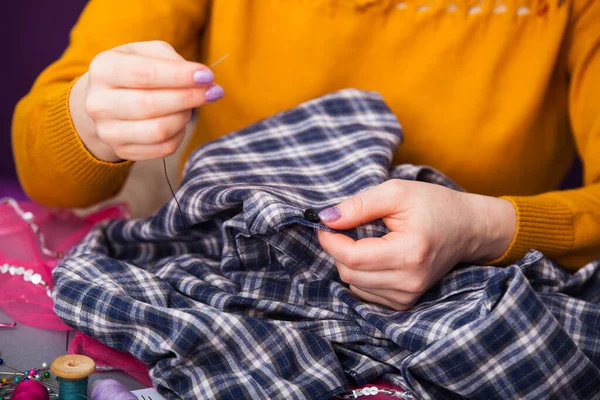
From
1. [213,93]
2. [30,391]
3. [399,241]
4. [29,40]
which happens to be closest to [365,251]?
[399,241]

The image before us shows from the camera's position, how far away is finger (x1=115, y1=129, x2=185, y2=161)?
668 mm

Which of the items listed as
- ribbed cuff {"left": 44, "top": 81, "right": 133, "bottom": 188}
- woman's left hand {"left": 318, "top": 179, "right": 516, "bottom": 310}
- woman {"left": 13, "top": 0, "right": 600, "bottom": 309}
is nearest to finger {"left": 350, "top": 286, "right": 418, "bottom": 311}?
woman's left hand {"left": 318, "top": 179, "right": 516, "bottom": 310}

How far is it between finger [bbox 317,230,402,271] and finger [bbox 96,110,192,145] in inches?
7.5

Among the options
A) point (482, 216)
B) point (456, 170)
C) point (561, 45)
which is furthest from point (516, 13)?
point (482, 216)

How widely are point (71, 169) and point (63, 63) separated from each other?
0.50 feet

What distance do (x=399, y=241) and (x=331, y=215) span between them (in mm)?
74

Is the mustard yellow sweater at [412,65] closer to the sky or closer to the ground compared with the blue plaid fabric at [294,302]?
closer to the sky

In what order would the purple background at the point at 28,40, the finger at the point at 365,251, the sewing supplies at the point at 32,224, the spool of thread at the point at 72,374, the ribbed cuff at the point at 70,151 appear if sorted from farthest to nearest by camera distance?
the purple background at the point at 28,40, the sewing supplies at the point at 32,224, the ribbed cuff at the point at 70,151, the finger at the point at 365,251, the spool of thread at the point at 72,374

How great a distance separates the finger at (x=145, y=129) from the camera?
65 centimetres

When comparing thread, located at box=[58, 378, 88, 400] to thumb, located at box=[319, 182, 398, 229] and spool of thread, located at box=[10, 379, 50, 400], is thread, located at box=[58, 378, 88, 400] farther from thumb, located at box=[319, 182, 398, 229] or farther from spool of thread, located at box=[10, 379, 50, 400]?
thumb, located at box=[319, 182, 398, 229]

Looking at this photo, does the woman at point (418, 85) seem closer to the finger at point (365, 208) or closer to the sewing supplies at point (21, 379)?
the finger at point (365, 208)

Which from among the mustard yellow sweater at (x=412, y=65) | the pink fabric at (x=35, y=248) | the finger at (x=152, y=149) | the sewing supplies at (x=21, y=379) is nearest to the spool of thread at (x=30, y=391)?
the sewing supplies at (x=21, y=379)

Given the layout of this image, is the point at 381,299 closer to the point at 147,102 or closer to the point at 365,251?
the point at 365,251

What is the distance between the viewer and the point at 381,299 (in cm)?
69
